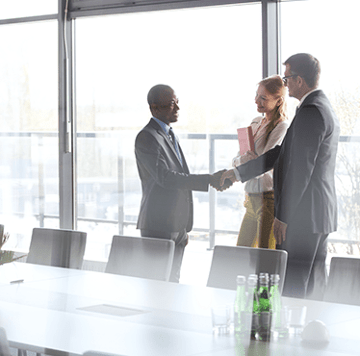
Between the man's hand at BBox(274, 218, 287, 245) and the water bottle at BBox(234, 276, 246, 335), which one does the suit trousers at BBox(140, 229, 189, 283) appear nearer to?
the man's hand at BBox(274, 218, 287, 245)

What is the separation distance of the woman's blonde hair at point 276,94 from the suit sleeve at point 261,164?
0.09 meters

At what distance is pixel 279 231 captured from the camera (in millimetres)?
3031

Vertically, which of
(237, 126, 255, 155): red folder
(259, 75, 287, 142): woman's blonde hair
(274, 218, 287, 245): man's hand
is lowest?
(274, 218, 287, 245): man's hand

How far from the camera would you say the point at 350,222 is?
337 cm

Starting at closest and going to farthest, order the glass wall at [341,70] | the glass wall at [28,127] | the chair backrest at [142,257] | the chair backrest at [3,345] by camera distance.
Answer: the chair backrest at [3,345] < the chair backrest at [142,257] < the glass wall at [341,70] < the glass wall at [28,127]

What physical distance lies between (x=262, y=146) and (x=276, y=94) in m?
0.35

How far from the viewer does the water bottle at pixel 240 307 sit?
5.18ft

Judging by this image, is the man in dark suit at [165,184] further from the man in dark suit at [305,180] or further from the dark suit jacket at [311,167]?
the dark suit jacket at [311,167]

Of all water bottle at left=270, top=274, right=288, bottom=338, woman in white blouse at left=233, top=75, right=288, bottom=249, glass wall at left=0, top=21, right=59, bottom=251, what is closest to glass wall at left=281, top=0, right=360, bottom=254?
woman in white blouse at left=233, top=75, right=288, bottom=249

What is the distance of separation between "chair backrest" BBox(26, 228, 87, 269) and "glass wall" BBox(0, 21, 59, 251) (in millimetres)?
1164

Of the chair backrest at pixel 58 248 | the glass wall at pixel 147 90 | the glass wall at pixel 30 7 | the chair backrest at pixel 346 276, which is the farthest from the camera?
the glass wall at pixel 30 7

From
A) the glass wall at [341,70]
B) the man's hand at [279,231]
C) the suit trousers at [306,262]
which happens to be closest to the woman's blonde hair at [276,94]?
the glass wall at [341,70]

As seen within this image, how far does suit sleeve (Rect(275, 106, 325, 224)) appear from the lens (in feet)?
8.88

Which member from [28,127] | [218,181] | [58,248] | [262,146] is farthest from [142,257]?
[28,127]
